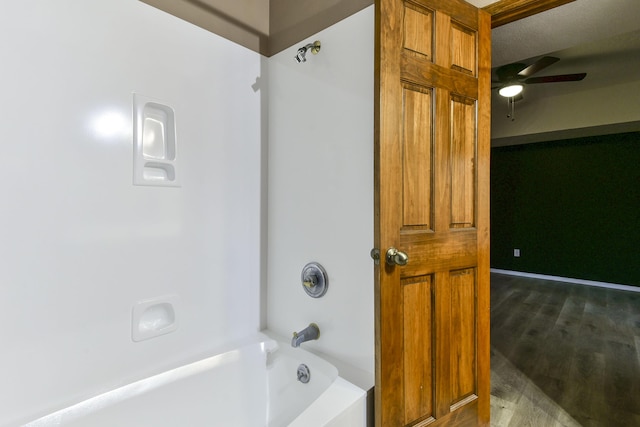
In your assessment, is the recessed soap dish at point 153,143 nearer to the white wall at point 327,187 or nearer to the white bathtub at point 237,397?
the white wall at point 327,187

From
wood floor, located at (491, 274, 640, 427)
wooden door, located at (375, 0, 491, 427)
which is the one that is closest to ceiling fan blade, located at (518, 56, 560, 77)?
wooden door, located at (375, 0, 491, 427)

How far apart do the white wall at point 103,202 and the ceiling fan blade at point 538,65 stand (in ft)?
9.84

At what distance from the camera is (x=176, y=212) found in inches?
57.6

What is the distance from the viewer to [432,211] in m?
1.37

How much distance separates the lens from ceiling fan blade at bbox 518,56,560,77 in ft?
10.0

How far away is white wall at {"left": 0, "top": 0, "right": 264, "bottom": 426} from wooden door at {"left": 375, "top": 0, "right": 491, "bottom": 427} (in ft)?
2.80

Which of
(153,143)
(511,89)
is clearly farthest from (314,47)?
(511,89)

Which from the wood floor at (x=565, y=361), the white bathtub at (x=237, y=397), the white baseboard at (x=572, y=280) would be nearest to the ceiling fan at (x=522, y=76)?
the wood floor at (x=565, y=361)

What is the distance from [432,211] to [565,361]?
7.06ft

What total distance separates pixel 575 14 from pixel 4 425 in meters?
3.00

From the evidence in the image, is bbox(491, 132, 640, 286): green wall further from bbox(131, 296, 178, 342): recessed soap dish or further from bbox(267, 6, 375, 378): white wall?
bbox(131, 296, 178, 342): recessed soap dish

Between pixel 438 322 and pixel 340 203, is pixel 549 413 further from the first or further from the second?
pixel 340 203

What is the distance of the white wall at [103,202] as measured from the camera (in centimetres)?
107

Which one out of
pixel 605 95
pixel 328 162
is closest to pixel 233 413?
pixel 328 162
